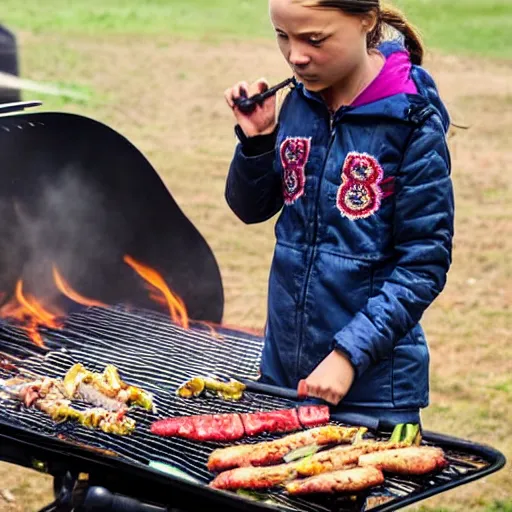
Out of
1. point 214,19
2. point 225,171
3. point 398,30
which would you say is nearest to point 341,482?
point 398,30

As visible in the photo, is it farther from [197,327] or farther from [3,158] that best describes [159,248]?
[3,158]

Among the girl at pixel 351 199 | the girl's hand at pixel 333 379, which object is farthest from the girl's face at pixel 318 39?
the girl's hand at pixel 333 379

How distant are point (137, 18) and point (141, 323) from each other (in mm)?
14608

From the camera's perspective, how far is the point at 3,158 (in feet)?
13.9

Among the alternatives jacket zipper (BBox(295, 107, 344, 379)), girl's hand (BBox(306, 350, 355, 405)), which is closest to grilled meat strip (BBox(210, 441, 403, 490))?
girl's hand (BBox(306, 350, 355, 405))

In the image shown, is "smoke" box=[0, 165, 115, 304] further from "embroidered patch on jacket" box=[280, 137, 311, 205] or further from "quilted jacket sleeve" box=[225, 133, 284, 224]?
"embroidered patch on jacket" box=[280, 137, 311, 205]

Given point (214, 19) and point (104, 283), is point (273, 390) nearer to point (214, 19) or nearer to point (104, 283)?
point (104, 283)

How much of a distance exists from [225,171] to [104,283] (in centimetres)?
564

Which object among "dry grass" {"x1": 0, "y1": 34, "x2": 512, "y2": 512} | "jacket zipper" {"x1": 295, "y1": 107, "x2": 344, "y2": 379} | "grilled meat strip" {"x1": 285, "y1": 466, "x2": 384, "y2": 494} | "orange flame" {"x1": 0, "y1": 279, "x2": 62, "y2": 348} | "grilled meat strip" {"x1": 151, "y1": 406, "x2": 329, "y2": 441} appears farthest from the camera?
"dry grass" {"x1": 0, "y1": 34, "x2": 512, "y2": 512}

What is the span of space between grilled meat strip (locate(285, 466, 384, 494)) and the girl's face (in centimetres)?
93

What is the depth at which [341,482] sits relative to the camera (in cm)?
248

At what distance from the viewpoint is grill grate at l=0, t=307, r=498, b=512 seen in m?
2.62

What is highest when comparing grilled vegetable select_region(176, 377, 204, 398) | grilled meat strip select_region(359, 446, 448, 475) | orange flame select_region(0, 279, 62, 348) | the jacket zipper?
the jacket zipper

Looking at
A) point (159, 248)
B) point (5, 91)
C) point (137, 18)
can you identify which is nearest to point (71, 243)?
point (159, 248)
